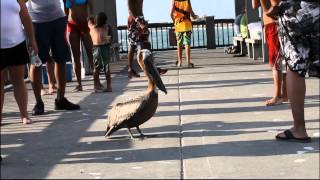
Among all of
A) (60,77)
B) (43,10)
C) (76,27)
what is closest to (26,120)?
(60,77)

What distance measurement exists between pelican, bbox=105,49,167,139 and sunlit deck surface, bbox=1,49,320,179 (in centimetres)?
17

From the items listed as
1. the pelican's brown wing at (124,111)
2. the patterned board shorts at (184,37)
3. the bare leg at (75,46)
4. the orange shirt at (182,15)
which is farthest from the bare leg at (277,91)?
the orange shirt at (182,15)

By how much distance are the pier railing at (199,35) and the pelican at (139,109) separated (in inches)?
548

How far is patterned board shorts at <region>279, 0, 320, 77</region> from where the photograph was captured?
559 cm

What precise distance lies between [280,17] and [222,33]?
1551cm

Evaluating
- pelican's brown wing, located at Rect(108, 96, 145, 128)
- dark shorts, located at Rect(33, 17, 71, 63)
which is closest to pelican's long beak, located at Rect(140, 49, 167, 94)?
pelican's brown wing, located at Rect(108, 96, 145, 128)

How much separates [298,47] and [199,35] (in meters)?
15.8

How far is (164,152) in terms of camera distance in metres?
5.49

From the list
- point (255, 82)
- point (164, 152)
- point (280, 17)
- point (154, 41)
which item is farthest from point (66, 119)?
point (154, 41)

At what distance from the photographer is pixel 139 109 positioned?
5973 millimetres

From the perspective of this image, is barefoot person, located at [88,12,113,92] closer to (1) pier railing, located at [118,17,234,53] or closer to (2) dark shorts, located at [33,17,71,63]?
(2) dark shorts, located at [33,17,71,63]

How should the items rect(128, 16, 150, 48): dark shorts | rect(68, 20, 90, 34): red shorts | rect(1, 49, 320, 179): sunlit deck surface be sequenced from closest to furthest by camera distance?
1. rect(1, 49, 320, 179): sunlit deck surface
2. rect(68, 20, 90, 34): red shorts
3. rect(128, 16, 150, 48): dark shorts

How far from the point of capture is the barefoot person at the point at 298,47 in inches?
221

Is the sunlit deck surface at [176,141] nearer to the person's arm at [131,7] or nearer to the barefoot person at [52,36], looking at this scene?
the barefoot person at [52,36]
